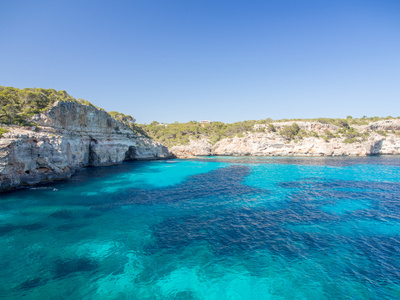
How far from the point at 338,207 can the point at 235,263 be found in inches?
525

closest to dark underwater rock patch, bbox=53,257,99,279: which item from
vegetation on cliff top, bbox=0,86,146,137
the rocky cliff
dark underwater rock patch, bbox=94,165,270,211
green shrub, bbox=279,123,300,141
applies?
dark underwater rock patch, bbox=94,165,270,211

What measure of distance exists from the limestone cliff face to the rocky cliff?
19606mm

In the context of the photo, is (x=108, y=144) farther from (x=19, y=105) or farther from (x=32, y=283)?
(x=32, y=283)

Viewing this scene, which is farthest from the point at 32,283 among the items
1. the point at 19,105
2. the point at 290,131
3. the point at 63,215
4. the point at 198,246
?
the point at 290,131

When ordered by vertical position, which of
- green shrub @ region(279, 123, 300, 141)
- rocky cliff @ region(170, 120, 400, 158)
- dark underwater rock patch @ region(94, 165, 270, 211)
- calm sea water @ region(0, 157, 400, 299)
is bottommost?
dark underwater rock patch @ region(94, 165, 270, 211)

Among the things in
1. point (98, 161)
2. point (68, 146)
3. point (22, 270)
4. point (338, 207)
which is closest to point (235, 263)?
point (22, 270)

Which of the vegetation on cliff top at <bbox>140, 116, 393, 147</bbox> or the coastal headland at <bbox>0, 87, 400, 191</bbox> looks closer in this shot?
the coastal headland at <bbox>0, 87, 400, 191</bbox>

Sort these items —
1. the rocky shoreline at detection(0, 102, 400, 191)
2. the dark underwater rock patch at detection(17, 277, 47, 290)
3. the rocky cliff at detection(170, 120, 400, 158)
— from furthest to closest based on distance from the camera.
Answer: the rocky cliff at detection(170, 120, 400, 158), the rocky shoreline at detection(0, 102, 400, 191), the dark underwater rock patch at detection(17, 277, 47, 290)

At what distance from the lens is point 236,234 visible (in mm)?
12617

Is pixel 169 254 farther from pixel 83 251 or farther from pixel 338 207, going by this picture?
pixel 338 207

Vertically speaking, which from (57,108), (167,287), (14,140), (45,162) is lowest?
(167,287)

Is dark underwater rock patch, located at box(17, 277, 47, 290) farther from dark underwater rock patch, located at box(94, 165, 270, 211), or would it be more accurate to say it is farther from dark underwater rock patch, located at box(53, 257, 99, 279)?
dark underwater rock patch, located at box(94, 165, 270, 211)

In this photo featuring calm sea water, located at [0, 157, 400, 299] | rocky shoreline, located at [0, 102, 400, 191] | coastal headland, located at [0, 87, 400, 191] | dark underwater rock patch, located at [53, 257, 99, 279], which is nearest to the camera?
calm sea water, located at [0, 157, 400, 299]

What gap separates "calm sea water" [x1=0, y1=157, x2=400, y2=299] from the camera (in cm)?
812
